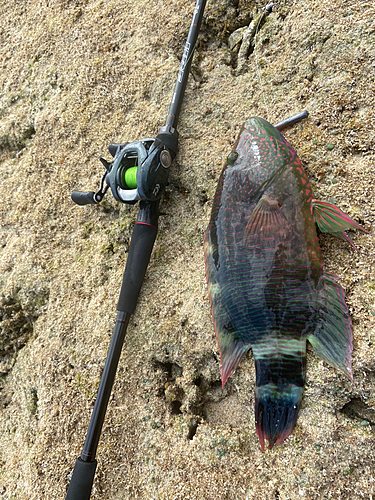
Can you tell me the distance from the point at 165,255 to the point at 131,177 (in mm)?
461

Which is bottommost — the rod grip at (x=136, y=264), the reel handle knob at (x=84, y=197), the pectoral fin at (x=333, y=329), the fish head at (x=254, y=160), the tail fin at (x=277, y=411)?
the tail fin at (x=277, y=411)

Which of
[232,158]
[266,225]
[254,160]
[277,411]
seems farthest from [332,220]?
[277,411]

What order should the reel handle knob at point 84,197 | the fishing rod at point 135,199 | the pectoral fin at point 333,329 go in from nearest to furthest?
1. the pectoral fin at point 333,329
2. the fishing rod at point 135,199
3. the reel handle knob at point 84,197

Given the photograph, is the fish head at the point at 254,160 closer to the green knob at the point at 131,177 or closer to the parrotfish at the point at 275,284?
the parrotfish at the point at 275,284

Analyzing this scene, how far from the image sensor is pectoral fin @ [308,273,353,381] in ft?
4.58

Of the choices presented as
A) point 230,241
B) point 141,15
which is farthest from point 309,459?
point 141,15

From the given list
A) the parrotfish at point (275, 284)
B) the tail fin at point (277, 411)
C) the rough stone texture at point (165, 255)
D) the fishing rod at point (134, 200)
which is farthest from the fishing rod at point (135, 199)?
the tail fin at point (277, 411)

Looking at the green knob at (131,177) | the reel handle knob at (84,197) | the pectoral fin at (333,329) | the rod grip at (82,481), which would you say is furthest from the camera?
the reel handle knob at (84,197)

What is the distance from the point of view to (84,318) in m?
1.97

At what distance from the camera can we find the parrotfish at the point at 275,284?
143cm

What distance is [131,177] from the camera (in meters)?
1.79

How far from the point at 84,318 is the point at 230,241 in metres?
0.98

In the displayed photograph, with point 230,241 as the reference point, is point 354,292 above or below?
below

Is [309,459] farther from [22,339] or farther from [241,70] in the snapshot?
[241,70]
